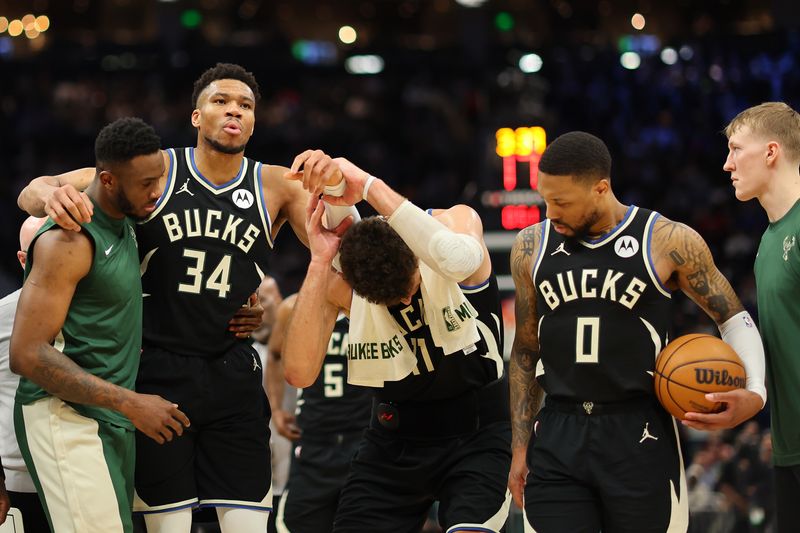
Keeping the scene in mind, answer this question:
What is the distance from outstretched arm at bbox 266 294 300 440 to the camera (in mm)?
8414

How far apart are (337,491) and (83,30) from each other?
2046 centimetres

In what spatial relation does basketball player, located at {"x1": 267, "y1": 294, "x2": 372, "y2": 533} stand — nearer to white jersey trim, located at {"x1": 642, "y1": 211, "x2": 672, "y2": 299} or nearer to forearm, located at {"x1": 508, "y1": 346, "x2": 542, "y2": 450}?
forearm, located at {"x1": 508, "y1": 346, "x2": 542, "y2": 450}

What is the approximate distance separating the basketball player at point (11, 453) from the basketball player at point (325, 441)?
87.1 inches

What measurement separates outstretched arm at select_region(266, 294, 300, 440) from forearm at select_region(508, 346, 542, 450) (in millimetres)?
3470

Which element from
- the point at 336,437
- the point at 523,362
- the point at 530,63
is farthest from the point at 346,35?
the point at 523,362

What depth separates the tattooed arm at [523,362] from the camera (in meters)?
4.98

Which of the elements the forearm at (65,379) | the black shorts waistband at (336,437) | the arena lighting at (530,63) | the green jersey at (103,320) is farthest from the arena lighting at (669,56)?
the forearm at (65,379)

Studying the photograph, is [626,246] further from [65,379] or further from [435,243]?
[65,379]

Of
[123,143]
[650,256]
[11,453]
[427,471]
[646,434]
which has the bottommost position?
[427,471]

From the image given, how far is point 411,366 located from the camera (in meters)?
5.21

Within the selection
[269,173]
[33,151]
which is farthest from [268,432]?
[33,151]

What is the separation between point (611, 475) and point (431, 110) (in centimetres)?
1776

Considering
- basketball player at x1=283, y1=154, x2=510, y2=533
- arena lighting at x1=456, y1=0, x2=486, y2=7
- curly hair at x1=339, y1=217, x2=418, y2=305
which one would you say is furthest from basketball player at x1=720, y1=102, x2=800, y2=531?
arena lighting at x1=456, y1=0, x2=486, y2=7

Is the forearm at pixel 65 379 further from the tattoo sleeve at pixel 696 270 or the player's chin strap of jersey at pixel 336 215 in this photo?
the tattoo sleeve at pixel 696 270
